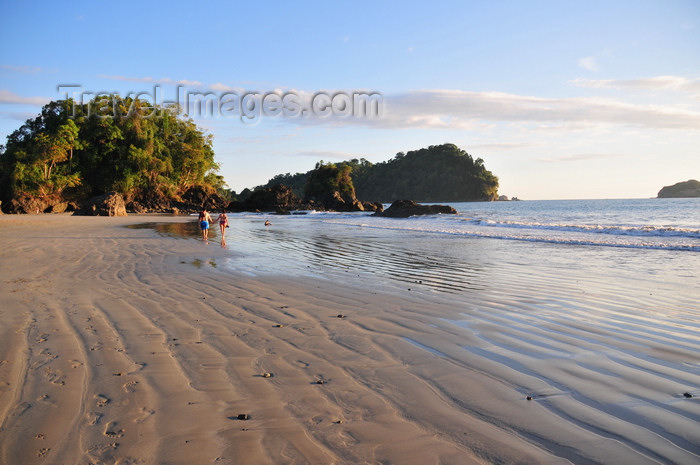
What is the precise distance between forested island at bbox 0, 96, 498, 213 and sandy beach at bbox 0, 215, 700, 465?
39339 mm

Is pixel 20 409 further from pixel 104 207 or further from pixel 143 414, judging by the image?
pixel 104 207

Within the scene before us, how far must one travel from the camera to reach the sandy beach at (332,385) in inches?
91.0

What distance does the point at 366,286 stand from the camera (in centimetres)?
728

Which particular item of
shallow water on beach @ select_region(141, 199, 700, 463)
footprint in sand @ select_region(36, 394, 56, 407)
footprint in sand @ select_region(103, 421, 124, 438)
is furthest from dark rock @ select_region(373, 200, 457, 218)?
footprint in sand @ select_region(103, 421, 124, 438)

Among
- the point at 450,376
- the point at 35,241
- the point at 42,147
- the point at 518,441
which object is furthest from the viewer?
the point at 42,147

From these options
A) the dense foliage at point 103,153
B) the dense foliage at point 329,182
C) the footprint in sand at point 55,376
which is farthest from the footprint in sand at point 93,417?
the dense foliage at point 329,182

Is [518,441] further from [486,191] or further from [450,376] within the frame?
[486,191]

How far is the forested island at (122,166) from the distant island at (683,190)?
101 meters

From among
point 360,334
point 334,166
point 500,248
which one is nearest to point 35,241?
point 360,334

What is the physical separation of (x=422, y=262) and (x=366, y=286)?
3631 mm

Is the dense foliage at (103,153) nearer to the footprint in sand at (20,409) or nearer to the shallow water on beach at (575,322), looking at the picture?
the shallow water on beach at (575,322)

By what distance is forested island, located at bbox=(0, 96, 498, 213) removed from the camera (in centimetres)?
4300

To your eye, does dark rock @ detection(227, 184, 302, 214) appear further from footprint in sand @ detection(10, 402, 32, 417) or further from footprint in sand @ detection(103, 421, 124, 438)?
footprint in sand @ detection(103, 421, 124, 438)

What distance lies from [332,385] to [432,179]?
428ft
